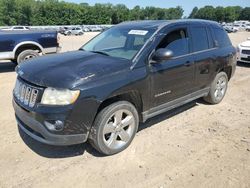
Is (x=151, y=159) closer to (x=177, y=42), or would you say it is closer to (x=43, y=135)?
(x=43, y=135)

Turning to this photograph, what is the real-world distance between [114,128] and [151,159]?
0.67 meters

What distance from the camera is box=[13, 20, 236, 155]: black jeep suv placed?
317cm

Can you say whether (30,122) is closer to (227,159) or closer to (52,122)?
(52,122)

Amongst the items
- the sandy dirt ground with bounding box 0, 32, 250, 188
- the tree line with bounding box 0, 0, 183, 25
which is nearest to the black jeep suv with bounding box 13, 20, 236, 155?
the sandy dirt ground with bounding box 0, 32, 250, 188

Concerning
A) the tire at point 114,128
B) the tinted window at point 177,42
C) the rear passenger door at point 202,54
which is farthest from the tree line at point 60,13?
the tire at point 114,128

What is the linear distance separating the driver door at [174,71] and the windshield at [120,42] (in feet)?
1.03

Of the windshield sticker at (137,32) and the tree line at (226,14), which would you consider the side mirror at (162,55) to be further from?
the tree line at (226,14)

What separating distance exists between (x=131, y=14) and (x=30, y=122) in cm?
9204

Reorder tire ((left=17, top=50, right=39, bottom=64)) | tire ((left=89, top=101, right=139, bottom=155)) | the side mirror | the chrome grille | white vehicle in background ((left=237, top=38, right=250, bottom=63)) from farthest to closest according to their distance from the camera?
white vehicle in background ((left=237, top=38, right=250, bottom=63))
tire ((left=17, top=50, right=39, bottom=64))
the side mirror
tire ((left=89, top=101, right=139, bottom=155))
the chrome grille

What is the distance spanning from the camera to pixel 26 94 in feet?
11.2

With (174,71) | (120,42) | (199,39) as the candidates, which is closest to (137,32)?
(120,42)

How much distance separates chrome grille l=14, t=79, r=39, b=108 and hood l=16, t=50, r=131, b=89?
3.7 inches

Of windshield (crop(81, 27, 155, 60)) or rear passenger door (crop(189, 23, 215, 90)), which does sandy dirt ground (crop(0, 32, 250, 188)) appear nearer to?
rear passenger door (crop(189, 23, 215, 90))

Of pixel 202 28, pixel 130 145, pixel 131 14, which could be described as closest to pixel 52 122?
pixel 130 145
